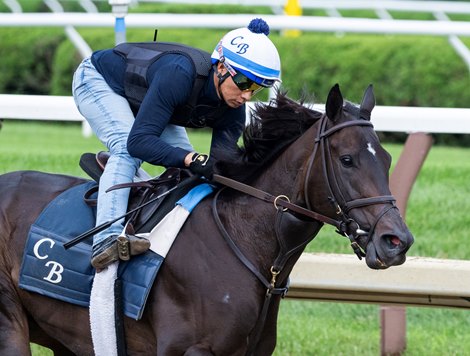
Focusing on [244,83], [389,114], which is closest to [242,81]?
[244,83]

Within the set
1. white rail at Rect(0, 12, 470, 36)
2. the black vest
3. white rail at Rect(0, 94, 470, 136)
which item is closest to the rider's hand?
the black vest

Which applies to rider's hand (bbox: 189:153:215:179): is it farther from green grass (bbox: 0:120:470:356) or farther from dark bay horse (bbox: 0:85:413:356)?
green grass (bbox: 0:120:470:356)

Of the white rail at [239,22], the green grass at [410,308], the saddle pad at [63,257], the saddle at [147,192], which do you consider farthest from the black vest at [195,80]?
the white rail at [239,22]

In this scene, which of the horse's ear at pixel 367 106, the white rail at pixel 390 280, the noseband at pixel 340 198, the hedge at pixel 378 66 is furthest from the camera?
the hedge at pixel 378 66

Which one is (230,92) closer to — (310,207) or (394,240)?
(310,207)

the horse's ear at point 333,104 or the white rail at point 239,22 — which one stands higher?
the horse's ear at point 333,104

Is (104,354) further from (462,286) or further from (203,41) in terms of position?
(203,41)

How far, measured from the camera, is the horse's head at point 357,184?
4.25 metres

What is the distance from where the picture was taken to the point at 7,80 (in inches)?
658

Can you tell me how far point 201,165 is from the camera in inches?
186

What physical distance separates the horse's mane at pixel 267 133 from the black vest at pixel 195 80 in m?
0.25

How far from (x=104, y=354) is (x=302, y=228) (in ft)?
3.39

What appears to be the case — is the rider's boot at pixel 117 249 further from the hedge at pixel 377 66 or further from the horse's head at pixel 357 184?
the hedge at pixel 377 66

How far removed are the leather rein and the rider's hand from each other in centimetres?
5
